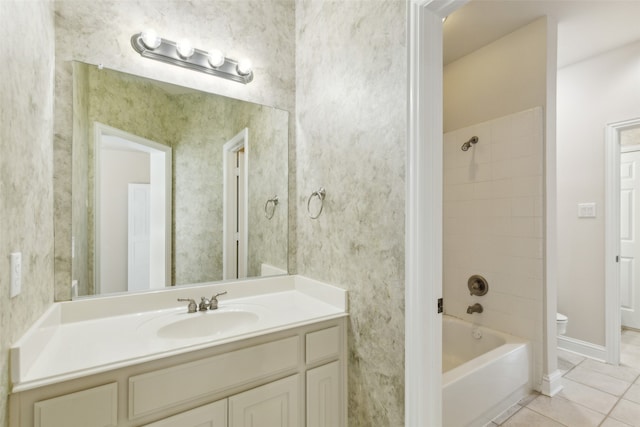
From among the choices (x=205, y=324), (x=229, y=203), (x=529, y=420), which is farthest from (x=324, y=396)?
(x=529, y=420)

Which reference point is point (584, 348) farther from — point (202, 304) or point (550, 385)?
point (202, 304)

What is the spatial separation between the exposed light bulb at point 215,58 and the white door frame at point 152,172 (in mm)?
528

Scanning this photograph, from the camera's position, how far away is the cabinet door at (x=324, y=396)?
1.35 metres

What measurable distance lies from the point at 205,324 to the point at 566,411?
230 centimetres

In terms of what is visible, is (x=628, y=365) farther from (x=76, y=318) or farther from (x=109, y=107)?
(x=109, y=107)

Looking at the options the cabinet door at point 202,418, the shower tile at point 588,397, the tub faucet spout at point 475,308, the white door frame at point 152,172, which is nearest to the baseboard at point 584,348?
the shower tile at point 588,397

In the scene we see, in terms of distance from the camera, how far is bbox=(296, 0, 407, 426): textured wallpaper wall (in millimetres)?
1231

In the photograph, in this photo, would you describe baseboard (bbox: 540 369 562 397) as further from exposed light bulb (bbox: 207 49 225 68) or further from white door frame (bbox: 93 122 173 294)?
exposed light bulb (bbox: 207 49 225 68)

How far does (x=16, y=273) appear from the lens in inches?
33.0

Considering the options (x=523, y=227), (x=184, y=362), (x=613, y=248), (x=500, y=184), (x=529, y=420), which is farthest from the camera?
(x=613, y=248)

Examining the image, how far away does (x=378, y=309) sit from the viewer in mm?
1313

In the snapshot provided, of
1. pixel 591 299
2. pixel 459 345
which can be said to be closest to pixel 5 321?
pixel 459 345

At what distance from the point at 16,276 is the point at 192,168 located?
932 mm

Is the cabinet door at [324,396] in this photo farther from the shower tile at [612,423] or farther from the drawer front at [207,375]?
the shower tile at [612,423]
